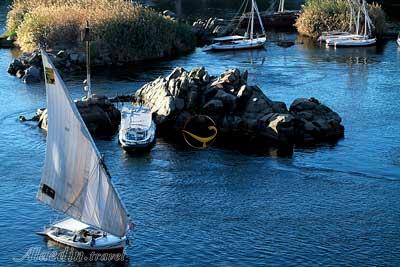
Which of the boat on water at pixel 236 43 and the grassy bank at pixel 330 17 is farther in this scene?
the grassy bank at pixel 330 17

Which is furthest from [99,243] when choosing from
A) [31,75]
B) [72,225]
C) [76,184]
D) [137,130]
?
[31,75]

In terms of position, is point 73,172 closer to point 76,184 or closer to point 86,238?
point 76,184

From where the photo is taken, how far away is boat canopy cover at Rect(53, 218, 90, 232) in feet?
202

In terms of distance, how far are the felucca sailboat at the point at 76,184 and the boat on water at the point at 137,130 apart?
916 inches

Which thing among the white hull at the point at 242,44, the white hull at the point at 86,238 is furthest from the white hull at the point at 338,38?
the white hull at the point at 86,238

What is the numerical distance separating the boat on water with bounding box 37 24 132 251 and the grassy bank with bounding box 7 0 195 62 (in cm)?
7693

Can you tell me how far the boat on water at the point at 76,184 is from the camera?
55531mm

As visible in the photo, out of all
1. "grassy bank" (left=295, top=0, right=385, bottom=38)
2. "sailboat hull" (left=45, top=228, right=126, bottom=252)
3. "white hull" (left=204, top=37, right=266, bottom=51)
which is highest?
"grassy bank" (left=295, top=0, right=385, bottom=38)

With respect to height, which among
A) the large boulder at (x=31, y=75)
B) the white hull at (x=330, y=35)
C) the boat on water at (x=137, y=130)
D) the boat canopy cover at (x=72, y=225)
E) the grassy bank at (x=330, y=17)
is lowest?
the boat canopy cover at (x=72, y=225)

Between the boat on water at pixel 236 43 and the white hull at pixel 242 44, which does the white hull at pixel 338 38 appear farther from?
the white hull at pixel 242 44

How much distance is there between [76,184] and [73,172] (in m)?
0.99

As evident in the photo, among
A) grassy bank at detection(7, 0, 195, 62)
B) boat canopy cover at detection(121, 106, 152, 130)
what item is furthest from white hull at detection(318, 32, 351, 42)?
boat canopy cover at detection(121, 106, 152, 130)

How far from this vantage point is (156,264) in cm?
5778

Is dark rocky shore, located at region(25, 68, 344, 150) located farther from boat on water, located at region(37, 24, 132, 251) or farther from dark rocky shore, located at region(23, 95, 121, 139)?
boat on water, located at region(37, 24, 132, 251)
